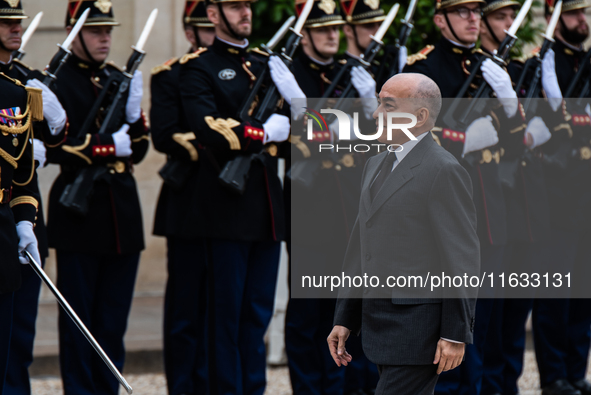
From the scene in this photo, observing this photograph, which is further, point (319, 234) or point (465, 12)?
point (465, 12)

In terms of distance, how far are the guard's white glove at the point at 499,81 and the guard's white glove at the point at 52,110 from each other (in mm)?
2201

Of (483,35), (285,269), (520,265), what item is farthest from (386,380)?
(285,269)

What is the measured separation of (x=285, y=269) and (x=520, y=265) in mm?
1678

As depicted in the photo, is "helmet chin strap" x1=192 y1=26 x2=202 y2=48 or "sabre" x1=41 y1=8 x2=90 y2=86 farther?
"helmet chin strap" x1=192 y1=26 x2=202 y2=48

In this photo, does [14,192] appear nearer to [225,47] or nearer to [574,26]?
[225,47]

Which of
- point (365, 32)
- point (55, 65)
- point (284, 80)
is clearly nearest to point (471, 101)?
point (365, 32)

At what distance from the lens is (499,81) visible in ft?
16.3

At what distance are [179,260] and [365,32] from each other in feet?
5.45

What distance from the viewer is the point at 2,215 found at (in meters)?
3.38

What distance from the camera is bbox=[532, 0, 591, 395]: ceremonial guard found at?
5371 millimetres

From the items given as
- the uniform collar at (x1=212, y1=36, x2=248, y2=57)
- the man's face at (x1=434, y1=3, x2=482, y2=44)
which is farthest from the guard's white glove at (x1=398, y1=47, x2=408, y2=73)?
the uniform collar at (x1=212, y1=36, x2=248, y2=57)

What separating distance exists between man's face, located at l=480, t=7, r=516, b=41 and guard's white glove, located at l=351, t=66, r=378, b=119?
0.80 meters

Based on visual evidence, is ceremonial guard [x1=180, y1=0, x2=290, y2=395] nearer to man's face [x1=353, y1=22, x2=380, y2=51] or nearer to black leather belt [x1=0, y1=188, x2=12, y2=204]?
man's face [x1=353, y1=22, x2=380, y2=51]

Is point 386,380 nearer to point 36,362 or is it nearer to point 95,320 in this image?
point 95,320
